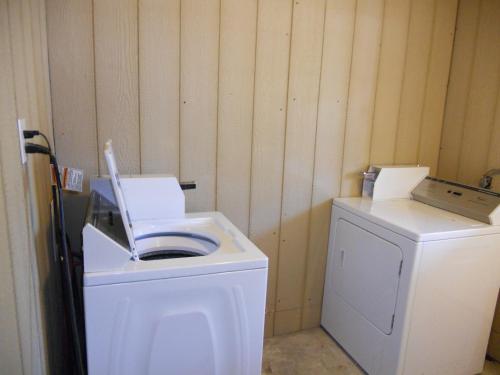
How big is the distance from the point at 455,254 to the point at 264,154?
104 centimetres

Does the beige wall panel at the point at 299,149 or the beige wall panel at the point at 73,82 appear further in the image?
the beige wall panel at the point at 299,149

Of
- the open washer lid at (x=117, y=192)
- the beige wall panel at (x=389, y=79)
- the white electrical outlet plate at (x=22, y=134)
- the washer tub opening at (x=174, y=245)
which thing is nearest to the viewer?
the white electrical outlet plate at (x=22, y=134)

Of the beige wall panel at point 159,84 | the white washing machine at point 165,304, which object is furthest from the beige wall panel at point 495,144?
the beige wall panel at point 159,84

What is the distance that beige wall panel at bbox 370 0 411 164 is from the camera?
220cm

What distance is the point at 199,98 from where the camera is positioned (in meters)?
1.91

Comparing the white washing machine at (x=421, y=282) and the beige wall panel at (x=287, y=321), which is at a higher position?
the white washing machine at (x=421, y=282)

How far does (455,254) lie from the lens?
5.85 ft

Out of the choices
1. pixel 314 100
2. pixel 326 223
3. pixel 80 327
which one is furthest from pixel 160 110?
pixel 326 223

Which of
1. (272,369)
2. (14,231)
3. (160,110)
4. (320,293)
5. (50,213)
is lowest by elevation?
(272,369)

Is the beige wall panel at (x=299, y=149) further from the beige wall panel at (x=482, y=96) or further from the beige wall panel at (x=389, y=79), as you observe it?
the beige wall panel at (x=482, y=96)

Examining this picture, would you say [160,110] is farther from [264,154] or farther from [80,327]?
[80,327]

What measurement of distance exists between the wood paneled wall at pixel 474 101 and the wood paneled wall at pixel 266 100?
Answer: 2.8 inches

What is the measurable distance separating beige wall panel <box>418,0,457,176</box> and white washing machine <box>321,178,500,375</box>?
36 cm

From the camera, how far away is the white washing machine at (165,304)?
4.11 feet
